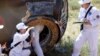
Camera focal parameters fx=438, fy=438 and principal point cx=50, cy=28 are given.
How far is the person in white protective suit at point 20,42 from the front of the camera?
7.95m

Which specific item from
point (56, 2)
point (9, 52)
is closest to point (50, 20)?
point (56, 2)

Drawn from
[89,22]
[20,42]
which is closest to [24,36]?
[20,42]

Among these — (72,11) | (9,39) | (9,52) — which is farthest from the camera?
(72,11)

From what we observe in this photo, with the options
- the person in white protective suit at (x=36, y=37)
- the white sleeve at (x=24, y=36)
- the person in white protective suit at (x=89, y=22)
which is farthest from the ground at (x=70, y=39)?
the white sleeve at (x=24, y=36)

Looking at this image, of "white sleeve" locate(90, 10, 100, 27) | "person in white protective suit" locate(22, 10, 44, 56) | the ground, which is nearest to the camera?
"white sleeve" locate(90, 10, 100, 27)

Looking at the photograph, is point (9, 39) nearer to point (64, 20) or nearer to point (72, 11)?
point (64, 20)

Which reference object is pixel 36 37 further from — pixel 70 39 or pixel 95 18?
pixel 70 39

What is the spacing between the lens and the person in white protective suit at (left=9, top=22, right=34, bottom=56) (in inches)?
313

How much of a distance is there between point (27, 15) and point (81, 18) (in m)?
1.06

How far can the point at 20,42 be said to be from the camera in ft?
26.3

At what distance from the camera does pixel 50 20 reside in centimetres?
862

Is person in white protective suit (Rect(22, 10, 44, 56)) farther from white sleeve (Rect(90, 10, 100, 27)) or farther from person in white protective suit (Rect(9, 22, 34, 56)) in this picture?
white sleeve (Rect(90, 10, 100, 27))

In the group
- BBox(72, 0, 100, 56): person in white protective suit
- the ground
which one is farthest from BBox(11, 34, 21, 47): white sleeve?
the ground

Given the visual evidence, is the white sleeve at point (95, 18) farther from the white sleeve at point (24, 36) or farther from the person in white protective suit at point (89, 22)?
the white sleeve at point (24, 36)
